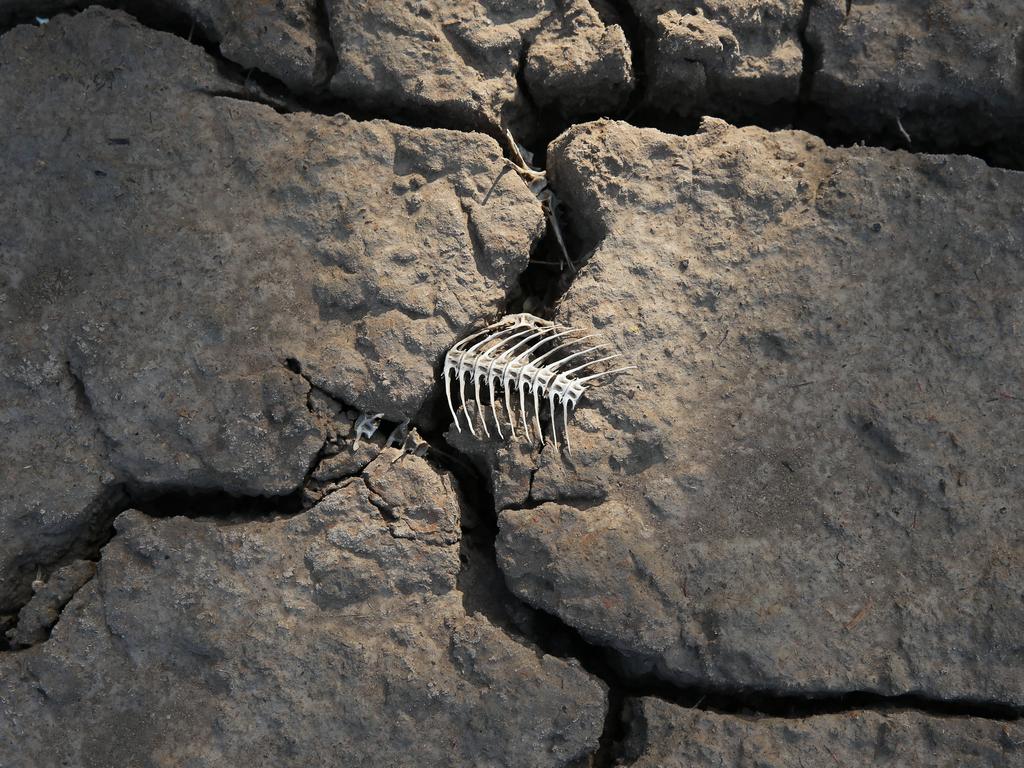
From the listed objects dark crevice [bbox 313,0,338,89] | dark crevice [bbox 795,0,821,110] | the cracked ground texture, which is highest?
dark crevice [bbox 795,0,821,110]

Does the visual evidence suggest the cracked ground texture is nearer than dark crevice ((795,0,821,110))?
Yes

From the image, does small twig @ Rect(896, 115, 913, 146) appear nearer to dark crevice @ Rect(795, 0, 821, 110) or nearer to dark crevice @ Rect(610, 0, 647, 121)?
dark crevice @ Rect(795, 0, 821, 110)

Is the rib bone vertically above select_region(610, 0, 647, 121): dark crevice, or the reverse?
select_region(610, 0, 647, 121): dark crevice

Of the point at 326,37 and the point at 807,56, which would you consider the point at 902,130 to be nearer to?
the point at 807,56

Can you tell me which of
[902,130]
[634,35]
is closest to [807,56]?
[902,130]

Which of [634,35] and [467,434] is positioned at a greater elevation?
[634,35]

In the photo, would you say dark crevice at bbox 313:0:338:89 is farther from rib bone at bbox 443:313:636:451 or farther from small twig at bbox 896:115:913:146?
small twig at bbox 896:115:913:146

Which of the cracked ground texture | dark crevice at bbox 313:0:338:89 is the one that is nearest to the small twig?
the cracked ground texture

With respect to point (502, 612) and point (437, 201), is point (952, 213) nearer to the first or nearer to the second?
point (437, 201)

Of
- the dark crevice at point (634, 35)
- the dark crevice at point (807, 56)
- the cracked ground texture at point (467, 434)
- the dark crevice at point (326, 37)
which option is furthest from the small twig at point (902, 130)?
the dark crevice at point (326, 37)

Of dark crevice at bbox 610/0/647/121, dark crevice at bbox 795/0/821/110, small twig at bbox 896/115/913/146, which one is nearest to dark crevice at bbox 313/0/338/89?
dark crevice at bbox 610/0/647/121

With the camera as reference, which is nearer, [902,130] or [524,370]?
[524,370]
